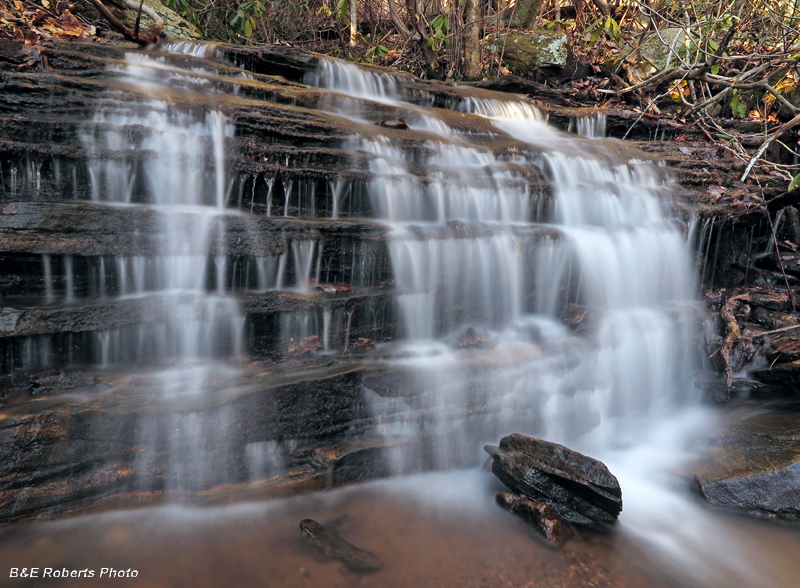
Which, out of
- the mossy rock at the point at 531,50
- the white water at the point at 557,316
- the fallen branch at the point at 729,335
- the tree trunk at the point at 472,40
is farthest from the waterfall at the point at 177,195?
the mossy rock at the point at 531,50

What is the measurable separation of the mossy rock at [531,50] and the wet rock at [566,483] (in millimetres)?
9099

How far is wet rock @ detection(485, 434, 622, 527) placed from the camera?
10.0 feet

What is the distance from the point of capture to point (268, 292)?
3.63 meters

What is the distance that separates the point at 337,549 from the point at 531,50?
34.3ft

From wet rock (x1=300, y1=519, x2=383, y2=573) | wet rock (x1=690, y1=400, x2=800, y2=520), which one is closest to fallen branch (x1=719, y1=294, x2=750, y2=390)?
wet rock (x1=690, y1=400, x2=800, y2=520)

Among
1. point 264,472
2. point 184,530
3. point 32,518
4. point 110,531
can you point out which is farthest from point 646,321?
point 32,518

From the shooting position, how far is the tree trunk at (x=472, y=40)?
32.8 feet

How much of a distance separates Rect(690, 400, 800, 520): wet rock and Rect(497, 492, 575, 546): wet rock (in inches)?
49.9

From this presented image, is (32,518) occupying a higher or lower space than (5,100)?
lower

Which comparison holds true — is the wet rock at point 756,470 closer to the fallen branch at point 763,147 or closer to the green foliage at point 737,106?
the fallen branch at point 763,147

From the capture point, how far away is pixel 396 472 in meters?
3.48

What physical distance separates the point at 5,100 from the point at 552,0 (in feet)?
46.1

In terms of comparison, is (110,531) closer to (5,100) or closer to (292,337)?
(292,337)

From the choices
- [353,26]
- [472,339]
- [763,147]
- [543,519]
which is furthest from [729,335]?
[353,26]
